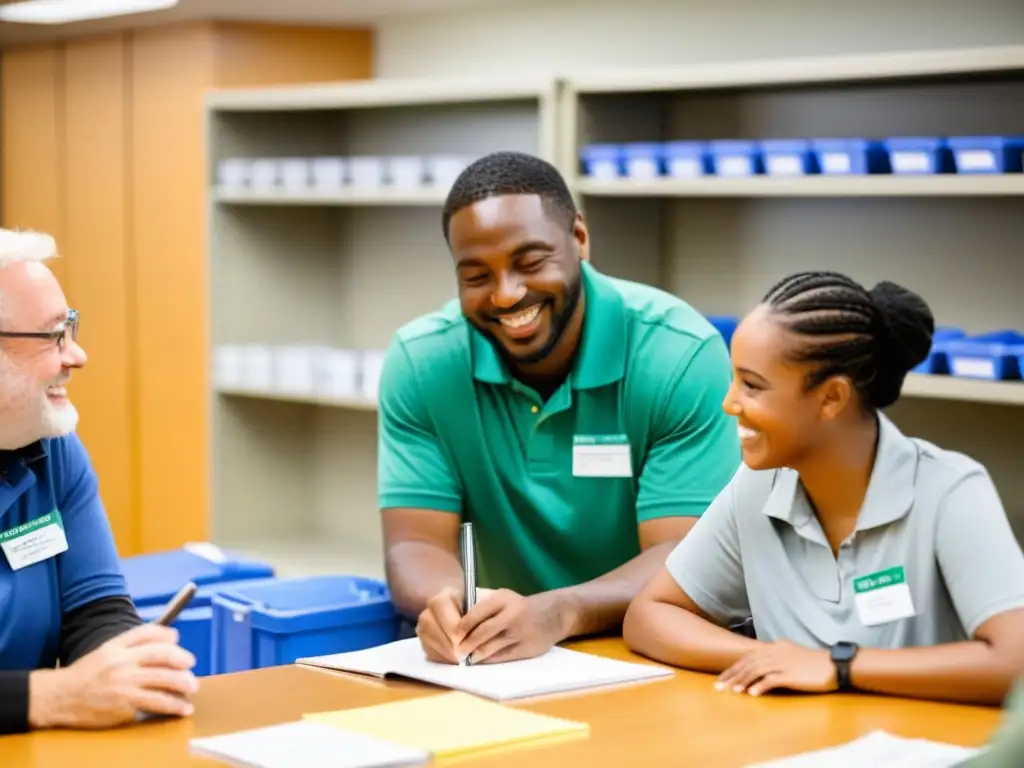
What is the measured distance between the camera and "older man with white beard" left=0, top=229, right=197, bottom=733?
2.23 metres

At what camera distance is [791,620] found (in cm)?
219

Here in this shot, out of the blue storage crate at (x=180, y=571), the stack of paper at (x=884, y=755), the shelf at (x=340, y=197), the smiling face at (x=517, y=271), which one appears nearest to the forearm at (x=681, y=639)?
the stack of paper at (x=884, y=755)

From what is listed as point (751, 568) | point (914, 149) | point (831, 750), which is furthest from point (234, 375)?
point (831, 750)

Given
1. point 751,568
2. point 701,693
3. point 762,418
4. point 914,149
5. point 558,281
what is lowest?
point 701,693

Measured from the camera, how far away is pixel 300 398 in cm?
488

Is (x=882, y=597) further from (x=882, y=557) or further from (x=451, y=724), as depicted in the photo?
(x=451, y=724)

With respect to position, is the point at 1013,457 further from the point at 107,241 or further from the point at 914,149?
the point at 107,241

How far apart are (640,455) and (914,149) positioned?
3.88ft

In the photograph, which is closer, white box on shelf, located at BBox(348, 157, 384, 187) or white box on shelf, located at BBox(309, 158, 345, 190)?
white box on shelf, located at BBox(348, 157, 384, 187)

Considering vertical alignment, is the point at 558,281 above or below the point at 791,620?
above

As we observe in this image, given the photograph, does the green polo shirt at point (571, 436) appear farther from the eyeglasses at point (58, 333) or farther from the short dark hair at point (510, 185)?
the eyeglasses at point (58, 333)

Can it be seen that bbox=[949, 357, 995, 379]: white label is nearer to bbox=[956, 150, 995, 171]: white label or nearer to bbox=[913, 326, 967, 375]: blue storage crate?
bbox=[913, 326, 967, 375]: blue storage crate

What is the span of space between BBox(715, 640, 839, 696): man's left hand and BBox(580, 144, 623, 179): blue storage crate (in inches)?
82.6

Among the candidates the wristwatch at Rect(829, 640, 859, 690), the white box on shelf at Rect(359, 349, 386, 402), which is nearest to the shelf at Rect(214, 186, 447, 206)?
the white box on shelf at Rect(359, 349, 386, 402)
